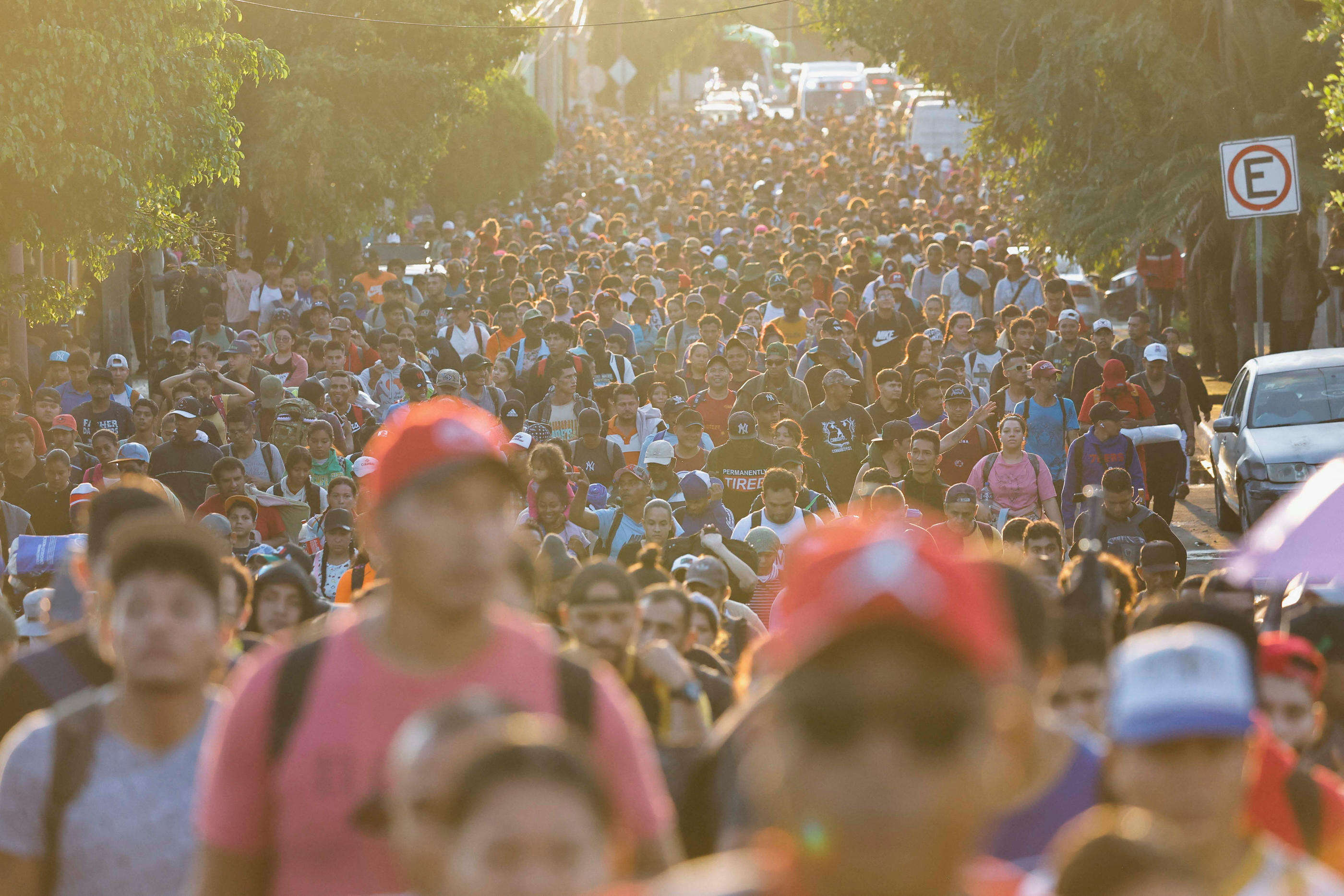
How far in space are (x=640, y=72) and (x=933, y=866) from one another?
275ft

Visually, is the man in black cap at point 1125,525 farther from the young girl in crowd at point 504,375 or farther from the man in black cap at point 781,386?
the young girl in crowd at point 504,375

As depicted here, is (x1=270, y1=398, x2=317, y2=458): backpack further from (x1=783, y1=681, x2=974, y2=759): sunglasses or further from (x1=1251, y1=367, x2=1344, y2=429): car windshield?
(x1=783, y1=681, x2=974, y2=759): sunglasses

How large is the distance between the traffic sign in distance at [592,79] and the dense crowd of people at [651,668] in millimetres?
67009

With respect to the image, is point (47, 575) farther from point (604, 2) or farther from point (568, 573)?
point (604, 2)

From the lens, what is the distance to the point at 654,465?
12242 mm

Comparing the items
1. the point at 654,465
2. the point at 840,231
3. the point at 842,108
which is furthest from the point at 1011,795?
the point at 842,108

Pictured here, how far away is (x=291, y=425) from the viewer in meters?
13.7

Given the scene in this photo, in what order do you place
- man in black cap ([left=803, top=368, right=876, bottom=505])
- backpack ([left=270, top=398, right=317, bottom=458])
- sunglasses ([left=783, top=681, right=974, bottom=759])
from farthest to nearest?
backpack ([left=270, top=398, right=317, bottom=458]) < man in black cap ([left=803, top=368, right=876, bottom=505]) < sunglasses ([left=783, top=681, right=974, bottom=759])

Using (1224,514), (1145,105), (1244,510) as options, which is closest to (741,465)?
(1244,510)

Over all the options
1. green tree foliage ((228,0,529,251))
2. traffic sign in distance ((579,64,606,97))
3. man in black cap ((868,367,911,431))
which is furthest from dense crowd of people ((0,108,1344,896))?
traffic sign in distance ((579,64,606,97))

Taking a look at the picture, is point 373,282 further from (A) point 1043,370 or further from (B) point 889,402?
(A) point 1043,370

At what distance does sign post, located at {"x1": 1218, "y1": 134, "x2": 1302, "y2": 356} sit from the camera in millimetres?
15156

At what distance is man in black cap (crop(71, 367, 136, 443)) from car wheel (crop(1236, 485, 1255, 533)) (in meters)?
8.90

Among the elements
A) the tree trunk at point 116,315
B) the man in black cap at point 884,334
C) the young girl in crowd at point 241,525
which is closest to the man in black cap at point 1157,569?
the young girl in crowd at point 241,525
